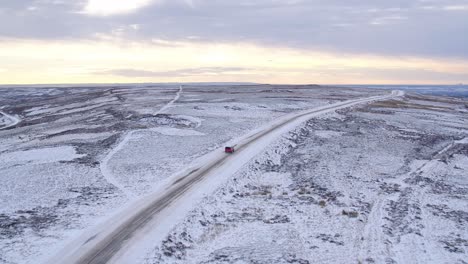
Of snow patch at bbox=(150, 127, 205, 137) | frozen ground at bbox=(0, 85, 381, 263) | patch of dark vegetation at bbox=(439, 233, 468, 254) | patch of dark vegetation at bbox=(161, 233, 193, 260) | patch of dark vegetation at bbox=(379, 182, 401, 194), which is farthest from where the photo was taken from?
snow patch at bbox=(150, 127, 205, 137)

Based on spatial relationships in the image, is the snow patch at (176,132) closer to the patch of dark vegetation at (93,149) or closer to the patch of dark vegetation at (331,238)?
the patch of dark vegetation at (93,149)

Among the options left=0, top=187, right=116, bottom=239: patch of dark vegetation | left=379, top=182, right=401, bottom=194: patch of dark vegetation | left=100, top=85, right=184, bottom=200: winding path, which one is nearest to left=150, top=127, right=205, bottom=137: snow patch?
left=100, top=85, right=184, bottom=200: winding path

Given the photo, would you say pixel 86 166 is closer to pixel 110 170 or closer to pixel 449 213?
pixel 110 170

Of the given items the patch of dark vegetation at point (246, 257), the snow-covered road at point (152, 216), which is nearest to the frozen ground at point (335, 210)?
the patch of dark vegetation at point (246, 257)

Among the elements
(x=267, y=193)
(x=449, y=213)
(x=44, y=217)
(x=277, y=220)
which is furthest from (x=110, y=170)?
(x=449, y=213)

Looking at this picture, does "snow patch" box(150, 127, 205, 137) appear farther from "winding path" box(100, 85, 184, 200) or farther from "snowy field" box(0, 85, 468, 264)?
"winding path" box(100, 85, 184, 200)

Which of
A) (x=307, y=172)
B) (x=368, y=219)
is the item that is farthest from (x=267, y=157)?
(x=368, y=219)
